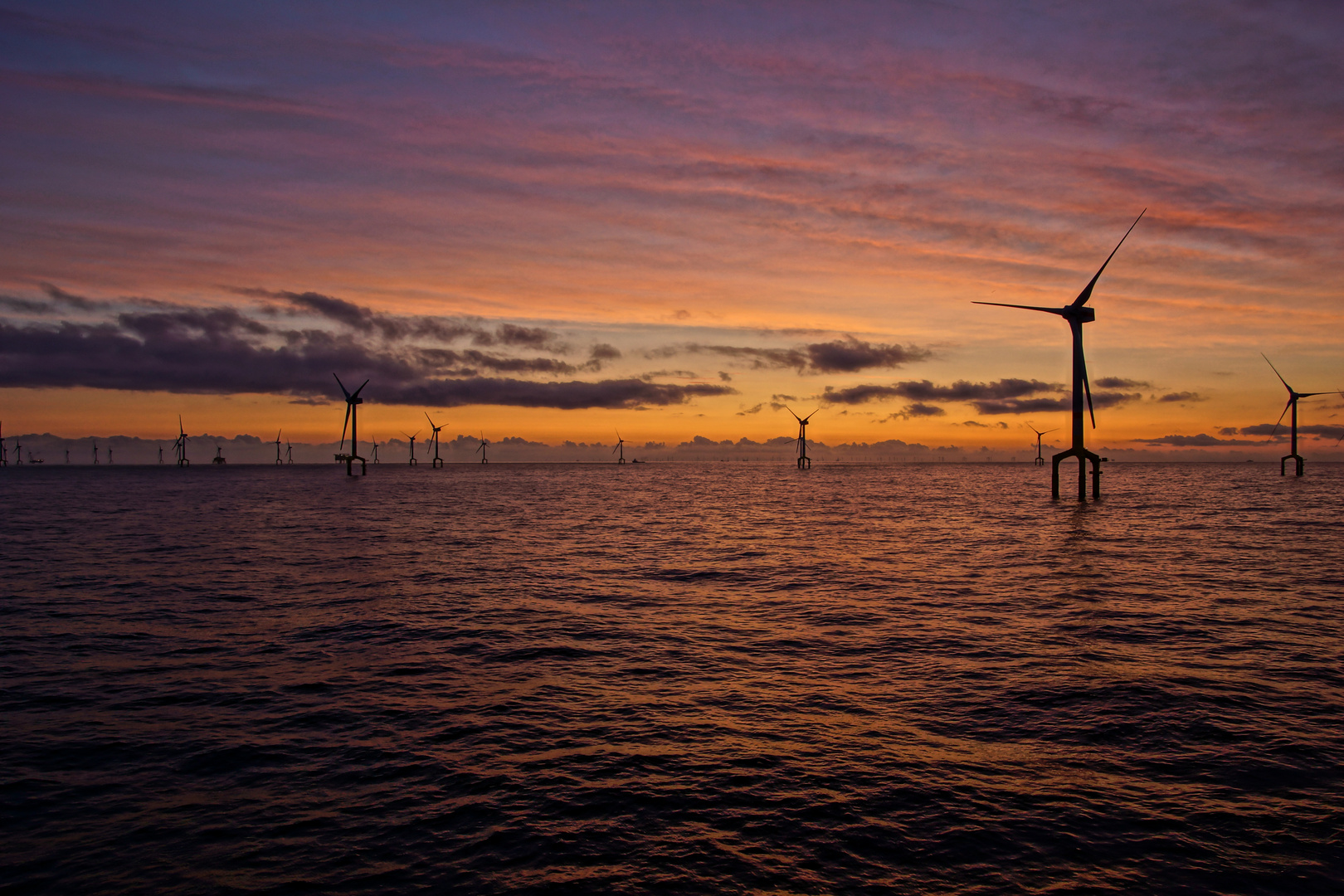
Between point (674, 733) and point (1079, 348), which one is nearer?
point (674, 733)

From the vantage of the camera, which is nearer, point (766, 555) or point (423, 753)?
point (423, 753)

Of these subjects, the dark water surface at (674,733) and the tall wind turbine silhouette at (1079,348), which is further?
the tall wind turbine silhouette at (1079,348)

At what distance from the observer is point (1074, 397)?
298 feet

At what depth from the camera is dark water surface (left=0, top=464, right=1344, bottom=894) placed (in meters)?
10.7

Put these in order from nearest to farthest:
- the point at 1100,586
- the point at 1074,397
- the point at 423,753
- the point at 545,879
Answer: the point at 545,879, the point at 423,753, the point at 1100,586, the point at 1074,397

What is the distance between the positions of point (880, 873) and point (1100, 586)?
29372 millimetres

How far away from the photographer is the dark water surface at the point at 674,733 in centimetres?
1072

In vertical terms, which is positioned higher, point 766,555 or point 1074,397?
point 1074,397

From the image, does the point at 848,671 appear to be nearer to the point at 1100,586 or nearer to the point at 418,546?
the point at 1100,586

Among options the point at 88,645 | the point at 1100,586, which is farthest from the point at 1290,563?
the point at 88,645

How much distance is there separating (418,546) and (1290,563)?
53.0 meters

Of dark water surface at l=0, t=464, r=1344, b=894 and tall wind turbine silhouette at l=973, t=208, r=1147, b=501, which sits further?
tall wind turbine silhouette at l=973, t=208, r=1147, b=501

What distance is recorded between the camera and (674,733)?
617 inches

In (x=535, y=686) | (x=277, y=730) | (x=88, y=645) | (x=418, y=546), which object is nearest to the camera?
(x=277, y=730)
